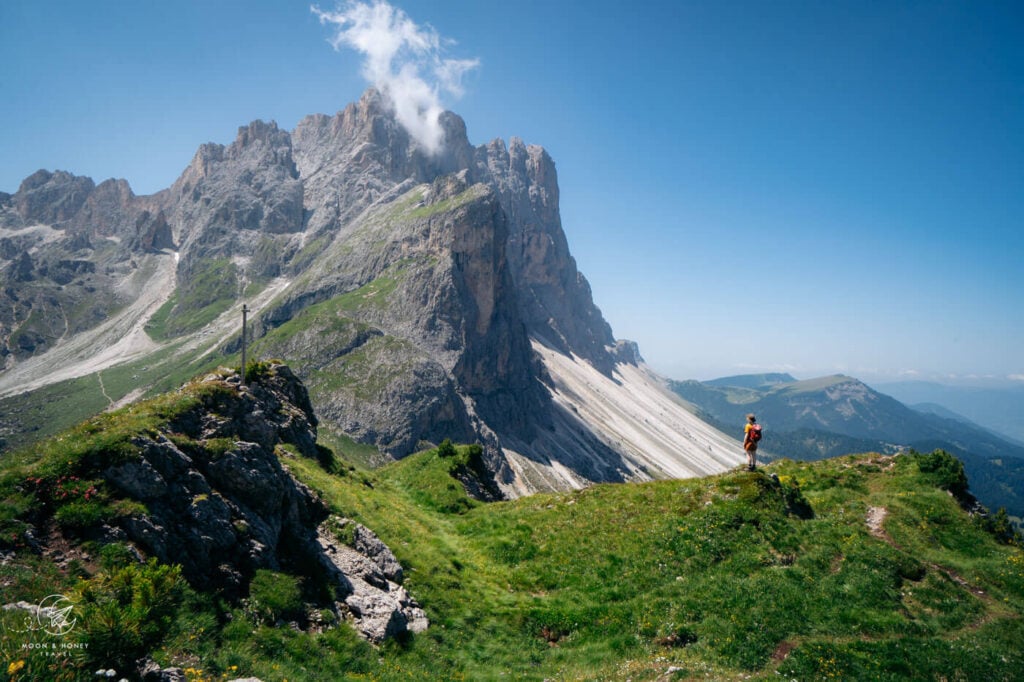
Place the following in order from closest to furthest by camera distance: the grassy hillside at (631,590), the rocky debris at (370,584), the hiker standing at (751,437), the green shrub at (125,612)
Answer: the green shrub at (125,612) < the grassy hillside at (631,590) < the rocky debris at (370,584) < the hiker standing at (751,437)

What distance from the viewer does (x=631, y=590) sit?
1978 centimetres

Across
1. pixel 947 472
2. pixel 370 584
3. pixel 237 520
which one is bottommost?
pixel 370 584

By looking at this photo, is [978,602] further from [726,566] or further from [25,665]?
[25,665]

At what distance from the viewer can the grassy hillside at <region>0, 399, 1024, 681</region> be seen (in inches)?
437

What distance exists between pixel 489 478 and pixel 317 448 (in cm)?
1808

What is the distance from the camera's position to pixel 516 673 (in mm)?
15938

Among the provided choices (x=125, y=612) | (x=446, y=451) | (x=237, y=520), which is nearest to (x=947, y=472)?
(x=446, y=451)

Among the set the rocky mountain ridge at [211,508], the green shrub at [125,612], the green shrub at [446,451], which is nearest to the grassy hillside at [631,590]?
the green shrub at [125,612]

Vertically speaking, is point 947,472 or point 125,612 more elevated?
point 947,472

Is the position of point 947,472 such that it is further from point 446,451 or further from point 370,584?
point 446,451

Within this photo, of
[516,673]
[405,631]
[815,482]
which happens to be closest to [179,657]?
[405,631]

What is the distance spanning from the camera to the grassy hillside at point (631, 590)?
11.1 m

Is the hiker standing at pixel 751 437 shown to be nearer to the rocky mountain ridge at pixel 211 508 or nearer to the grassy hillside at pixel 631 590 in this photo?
the grassy hillside at pixel 631 590

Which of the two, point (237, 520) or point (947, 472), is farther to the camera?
point (947, 472)
